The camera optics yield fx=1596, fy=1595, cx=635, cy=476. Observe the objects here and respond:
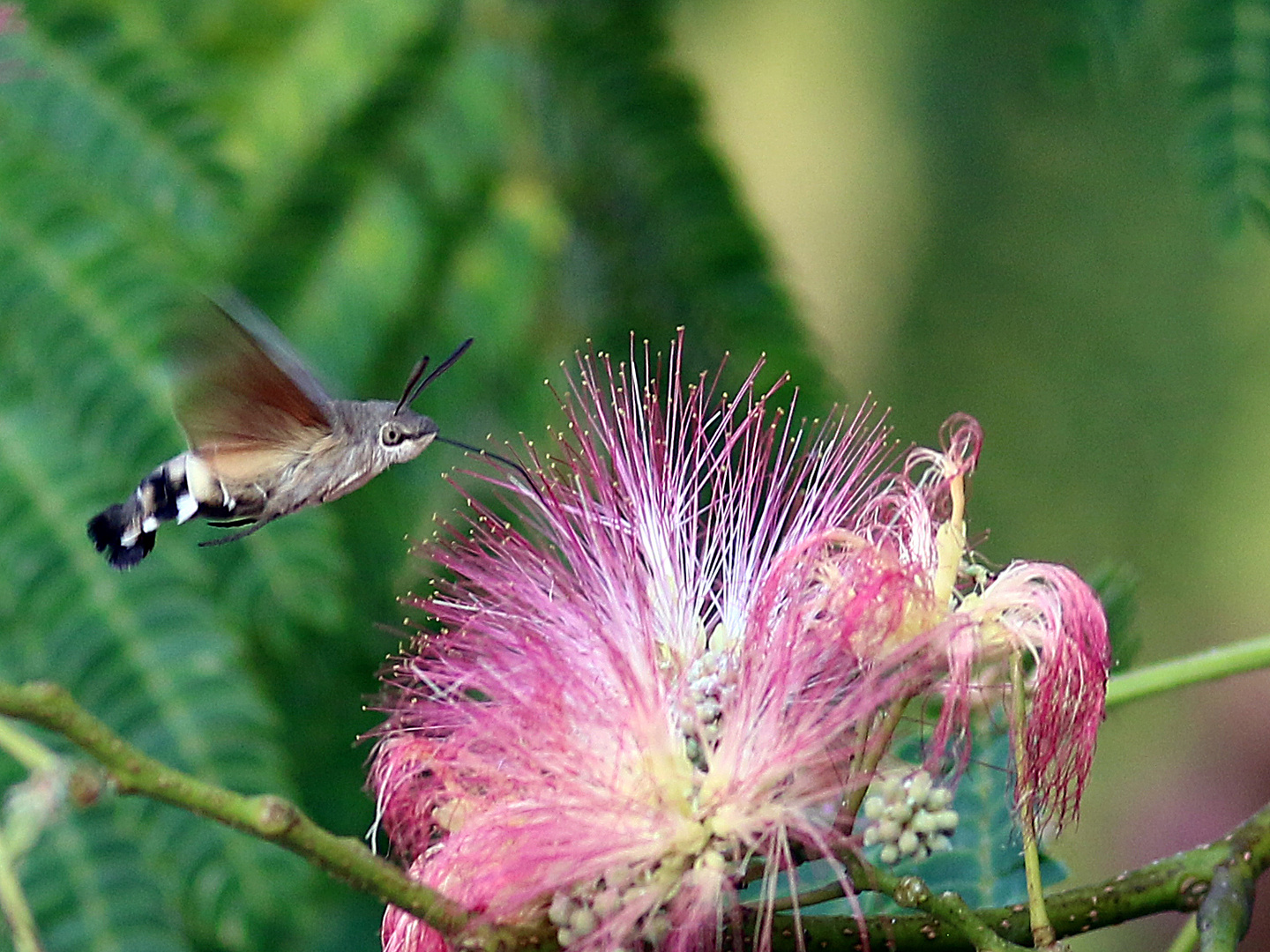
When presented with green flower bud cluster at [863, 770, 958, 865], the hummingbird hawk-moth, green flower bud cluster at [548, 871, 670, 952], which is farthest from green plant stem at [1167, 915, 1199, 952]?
the hummingbird hawk-moth

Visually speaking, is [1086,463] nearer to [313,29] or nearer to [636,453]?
[313,29]

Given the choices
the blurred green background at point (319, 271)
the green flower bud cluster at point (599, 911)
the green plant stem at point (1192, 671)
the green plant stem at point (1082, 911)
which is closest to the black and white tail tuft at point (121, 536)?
the blurred green background at point (319, 271)

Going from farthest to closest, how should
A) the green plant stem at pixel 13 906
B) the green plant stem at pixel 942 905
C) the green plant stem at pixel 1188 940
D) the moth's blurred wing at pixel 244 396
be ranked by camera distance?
1. the moth's blurred wing at pixel 244 396
2. the green plant stem at pixel 1188 940
3. the green plant stem at pixel 942 905
4. the green plant stem at pixel 13 906

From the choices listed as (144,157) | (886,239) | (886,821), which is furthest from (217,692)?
(886,239)

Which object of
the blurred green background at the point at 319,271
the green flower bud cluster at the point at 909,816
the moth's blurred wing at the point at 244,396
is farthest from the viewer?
the blurred green background at the point at 319,271

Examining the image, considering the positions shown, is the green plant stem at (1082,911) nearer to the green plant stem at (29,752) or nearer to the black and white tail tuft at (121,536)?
the green plant stem at (29,752)

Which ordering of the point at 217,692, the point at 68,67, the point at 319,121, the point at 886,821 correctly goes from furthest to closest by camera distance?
the point at 319,121, the point at 68,67, the point at 217,692, the point at 886,821
